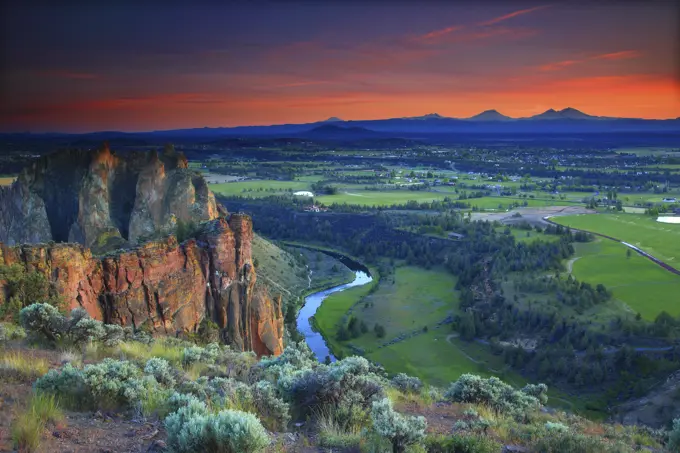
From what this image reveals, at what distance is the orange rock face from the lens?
80.5 ft

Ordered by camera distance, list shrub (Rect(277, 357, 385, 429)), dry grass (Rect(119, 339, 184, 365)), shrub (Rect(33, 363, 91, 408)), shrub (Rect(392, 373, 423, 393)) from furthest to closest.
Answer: shrub (Rect(392, 373, 423, 393)) < dry grass (Rect(119, 339, 184, 365)) < shrub (Rect(277, 357, 385, 429)) < shrub (Rect(33, 363, 91, 408))

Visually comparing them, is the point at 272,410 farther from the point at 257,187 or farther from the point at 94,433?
the point at 257,187

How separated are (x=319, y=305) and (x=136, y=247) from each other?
41.2 metres

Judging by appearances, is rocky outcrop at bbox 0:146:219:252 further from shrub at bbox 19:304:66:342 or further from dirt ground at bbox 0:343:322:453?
dirt ground at bbox 0:343:322:453

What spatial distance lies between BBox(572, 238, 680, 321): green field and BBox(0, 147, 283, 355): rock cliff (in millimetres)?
35830

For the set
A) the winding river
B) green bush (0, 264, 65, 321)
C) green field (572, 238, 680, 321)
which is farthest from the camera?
the winding river

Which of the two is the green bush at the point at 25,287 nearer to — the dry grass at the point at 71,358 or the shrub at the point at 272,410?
the dry grass at the point at 71,358

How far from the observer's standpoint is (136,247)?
29391mm

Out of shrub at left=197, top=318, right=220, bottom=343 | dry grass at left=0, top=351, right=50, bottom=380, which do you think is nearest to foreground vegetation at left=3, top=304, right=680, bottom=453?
dry grass at left=0, top=351, right=50, bottom=380

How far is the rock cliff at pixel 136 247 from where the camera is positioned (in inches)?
1027

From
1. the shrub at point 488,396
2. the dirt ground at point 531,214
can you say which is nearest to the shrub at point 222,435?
the shrub at point 488,396

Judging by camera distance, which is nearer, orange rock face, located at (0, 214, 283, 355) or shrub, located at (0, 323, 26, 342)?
shrub, located at (0, 323, 26, 342)

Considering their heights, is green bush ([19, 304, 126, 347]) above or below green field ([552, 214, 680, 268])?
above

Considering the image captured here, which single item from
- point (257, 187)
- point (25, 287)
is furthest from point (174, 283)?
point (257, 187)
